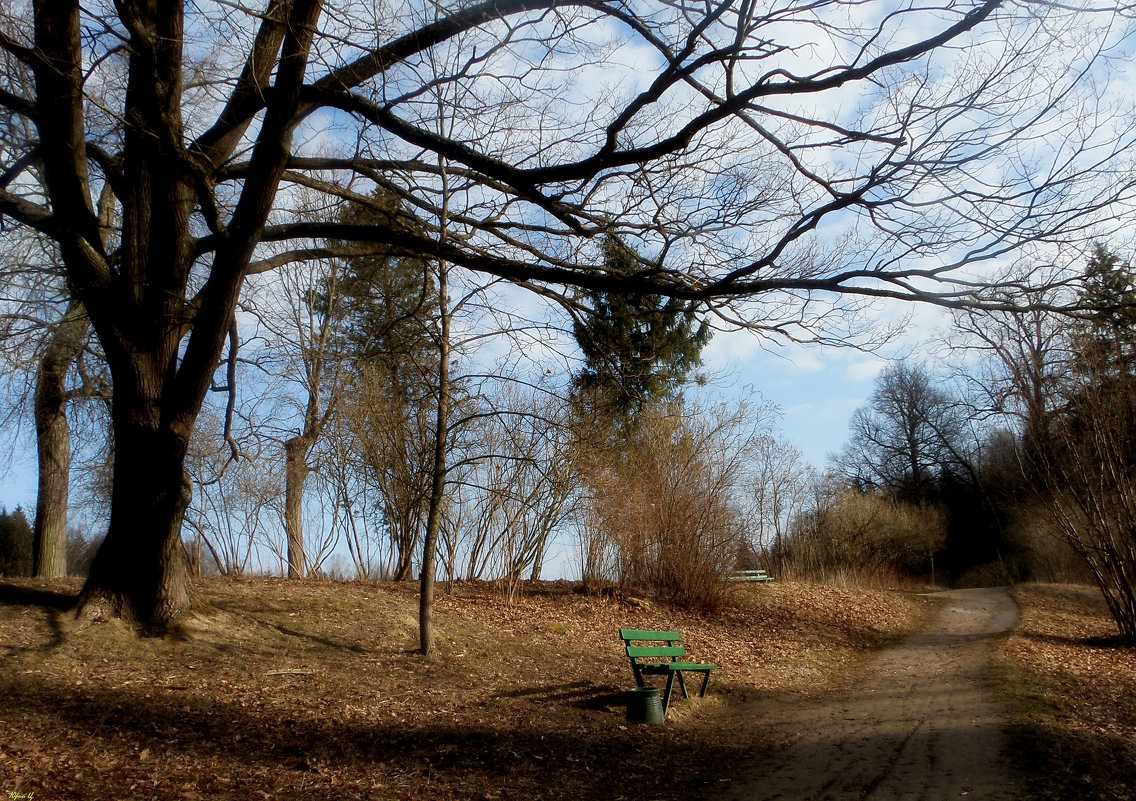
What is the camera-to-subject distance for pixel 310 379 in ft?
51.3

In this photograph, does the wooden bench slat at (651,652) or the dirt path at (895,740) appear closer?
the dirt path at (895,740)

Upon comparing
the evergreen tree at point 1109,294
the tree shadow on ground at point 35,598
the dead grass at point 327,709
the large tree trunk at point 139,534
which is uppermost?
the evergreen tree at point 1109,294

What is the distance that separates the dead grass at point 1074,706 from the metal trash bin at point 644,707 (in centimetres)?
329

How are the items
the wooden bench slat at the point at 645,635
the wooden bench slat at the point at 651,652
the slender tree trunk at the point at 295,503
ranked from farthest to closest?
the slender tree trunk at the point at 295,503 < the wooden bench slat at the point at 645,635 < the wooden bench slat at the point at 651,652

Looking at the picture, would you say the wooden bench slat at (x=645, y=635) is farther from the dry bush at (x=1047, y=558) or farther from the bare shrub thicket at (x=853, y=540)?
the dry bush at (x=1047, y=558)

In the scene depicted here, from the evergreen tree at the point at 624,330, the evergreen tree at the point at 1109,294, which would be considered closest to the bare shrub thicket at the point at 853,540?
the evergreen tree at the point at 624,330

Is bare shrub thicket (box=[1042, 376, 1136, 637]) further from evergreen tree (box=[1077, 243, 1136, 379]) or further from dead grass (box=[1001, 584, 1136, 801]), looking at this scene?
evergreen tree (box=[1077, 243, 1136, 379])

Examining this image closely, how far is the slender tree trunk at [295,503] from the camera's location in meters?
16.8

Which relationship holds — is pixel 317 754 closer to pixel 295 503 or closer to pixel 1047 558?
pixel 295 503

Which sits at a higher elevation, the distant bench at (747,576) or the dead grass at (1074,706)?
the distant bench at (747,576)

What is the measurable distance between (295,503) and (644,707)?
11.2m

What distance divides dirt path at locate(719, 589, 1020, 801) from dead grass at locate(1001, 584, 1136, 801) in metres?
0.30

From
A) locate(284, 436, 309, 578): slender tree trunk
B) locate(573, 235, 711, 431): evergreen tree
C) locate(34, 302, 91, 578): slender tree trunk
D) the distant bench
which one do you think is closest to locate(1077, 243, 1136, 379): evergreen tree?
locate(573, 235, 711, 431): evergreen tree

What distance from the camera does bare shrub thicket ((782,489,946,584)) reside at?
24.7 m
